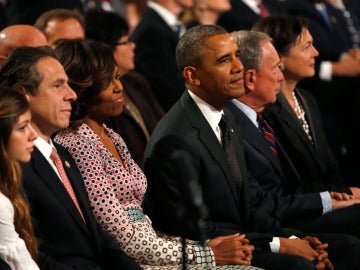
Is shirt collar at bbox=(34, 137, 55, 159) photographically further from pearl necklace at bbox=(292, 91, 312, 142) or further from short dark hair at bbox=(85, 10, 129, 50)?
pearl necklace at bbox=(292, 91, 312, 142)

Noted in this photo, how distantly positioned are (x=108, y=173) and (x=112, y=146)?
0.21 meters

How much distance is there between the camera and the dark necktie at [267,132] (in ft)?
17.7

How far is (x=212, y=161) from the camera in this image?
15.3 feet

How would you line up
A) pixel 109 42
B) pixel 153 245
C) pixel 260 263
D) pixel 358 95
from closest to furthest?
pixel 153 245, pixel 260 263, pixel 109 42, pixel 358 95

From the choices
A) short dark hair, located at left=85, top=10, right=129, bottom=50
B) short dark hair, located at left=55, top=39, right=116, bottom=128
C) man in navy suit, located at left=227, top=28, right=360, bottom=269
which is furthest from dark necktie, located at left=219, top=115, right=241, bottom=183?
short dark hair, located at left=85, top=10, right=129, bottom=50

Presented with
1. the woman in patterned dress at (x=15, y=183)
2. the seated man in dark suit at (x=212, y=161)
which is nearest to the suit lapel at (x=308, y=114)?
the seated man in dark suit at (x=212, y=161)

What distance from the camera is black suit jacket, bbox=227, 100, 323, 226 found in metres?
5.08

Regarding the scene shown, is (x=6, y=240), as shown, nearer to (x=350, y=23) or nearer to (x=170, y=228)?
(x=170, y=228)

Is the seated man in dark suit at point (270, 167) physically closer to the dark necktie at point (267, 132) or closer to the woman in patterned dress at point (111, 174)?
the dark necktie at point (267, 132)

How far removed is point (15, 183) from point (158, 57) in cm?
313

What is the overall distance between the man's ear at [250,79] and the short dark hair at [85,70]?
3.44ft

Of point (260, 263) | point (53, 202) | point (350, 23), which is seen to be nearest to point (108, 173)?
point (53, 202)

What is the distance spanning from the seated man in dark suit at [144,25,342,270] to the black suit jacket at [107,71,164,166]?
514 mm

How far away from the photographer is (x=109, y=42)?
5.88m
